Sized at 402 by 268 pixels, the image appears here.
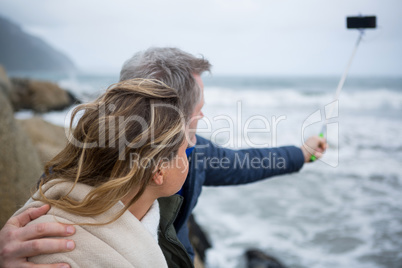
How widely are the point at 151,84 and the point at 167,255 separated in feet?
3.08

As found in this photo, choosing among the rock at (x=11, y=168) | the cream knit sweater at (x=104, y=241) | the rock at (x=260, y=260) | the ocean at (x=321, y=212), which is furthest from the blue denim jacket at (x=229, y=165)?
the rock at (x=260, y=260)

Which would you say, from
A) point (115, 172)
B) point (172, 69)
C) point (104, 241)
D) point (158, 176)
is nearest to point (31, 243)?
point (104, 241)

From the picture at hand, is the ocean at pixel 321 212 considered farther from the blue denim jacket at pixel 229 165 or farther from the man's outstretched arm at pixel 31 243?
the man's outstretched arm at pixel 31 243

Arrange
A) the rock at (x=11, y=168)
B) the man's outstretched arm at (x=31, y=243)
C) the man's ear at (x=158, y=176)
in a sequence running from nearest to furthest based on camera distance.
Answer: the man's outstretched arm at (x=31, y=243), the man's ear at (x=158, y=176), the rock at (x=11, y=168)

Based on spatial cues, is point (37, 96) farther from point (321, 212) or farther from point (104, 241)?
point (104, 241)

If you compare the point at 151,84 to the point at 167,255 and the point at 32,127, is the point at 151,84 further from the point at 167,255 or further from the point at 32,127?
the point at 32,127

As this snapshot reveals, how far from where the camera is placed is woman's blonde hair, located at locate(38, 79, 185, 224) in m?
1.32

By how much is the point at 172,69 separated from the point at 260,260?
2.90 meters

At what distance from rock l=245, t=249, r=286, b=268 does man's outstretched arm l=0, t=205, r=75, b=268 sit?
328cm

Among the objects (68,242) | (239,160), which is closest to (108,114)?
(68,242)

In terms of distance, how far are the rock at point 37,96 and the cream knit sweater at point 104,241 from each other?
56.6ft

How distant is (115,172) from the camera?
4.49ft

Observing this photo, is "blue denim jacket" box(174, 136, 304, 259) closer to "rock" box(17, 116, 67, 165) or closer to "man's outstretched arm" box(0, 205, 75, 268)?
"man's outstretched arm" box(0, 205, 75, 268)

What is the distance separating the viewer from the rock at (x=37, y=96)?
17172 mm
